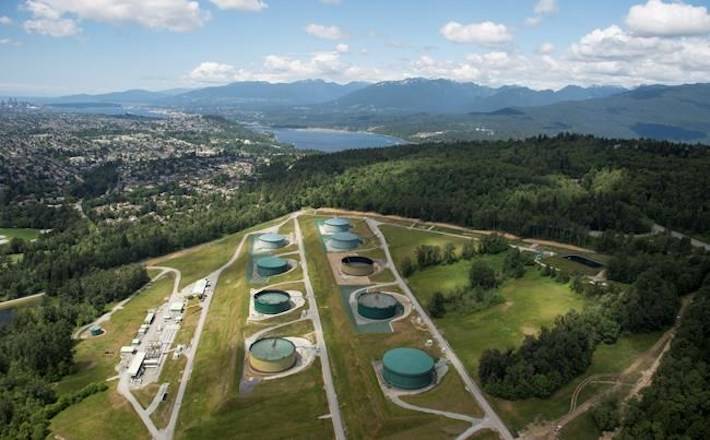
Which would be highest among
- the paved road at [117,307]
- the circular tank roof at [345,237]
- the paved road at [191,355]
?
the circular tank roof at [345,237]

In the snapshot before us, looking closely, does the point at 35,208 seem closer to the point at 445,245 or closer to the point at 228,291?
the point at 228,291

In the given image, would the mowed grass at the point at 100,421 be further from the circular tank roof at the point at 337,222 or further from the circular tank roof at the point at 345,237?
the circular tank roof at the point at 337,222

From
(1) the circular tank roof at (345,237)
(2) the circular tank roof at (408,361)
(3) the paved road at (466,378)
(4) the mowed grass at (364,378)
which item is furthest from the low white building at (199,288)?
(2) the circular tank roof at (408,361)

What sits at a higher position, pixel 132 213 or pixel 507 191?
pixel 507 191

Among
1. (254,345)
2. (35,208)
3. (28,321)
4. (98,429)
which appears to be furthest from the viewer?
(35,208)

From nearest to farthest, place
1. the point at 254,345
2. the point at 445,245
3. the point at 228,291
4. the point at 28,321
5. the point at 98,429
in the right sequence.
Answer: the point at 98,429 → the point at 254,345 → the point at 28,321 → the point at 228,291 → the point at 445,245

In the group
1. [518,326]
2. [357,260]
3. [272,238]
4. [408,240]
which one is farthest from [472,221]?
[518,326]

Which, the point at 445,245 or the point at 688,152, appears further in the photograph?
the point at 688,152

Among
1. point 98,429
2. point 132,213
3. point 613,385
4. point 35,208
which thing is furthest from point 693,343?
point 35,208
